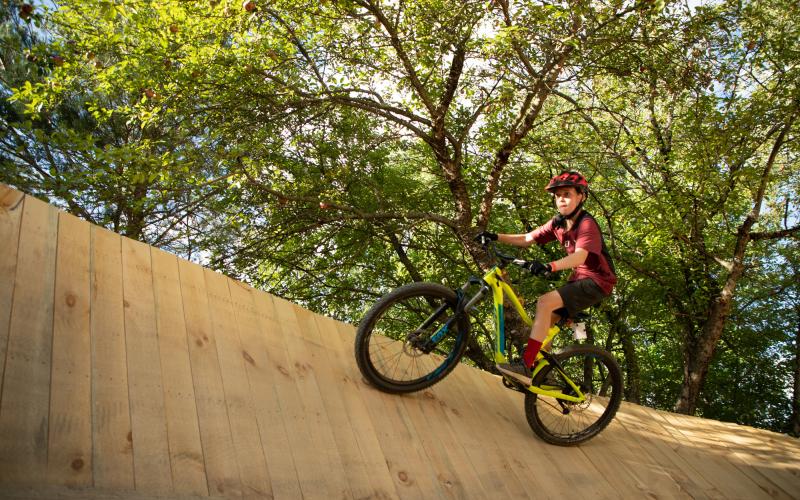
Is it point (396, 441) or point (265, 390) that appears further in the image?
point (396, 441)

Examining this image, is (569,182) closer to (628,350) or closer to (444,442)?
(444,442)

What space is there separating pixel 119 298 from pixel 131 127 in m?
11.4

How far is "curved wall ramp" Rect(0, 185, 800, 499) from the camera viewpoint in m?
2.04

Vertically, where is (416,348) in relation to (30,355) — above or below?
above

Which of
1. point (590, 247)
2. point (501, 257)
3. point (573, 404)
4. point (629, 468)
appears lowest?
point (629, 468)

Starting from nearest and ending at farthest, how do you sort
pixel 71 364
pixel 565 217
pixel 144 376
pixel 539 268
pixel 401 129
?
pixel 71 364 → pixel 144 376 → pixel 539 268 → pixel 565 217 → pixel 401 129

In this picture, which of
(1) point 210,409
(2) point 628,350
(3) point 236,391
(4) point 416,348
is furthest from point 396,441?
(2) point 628,350

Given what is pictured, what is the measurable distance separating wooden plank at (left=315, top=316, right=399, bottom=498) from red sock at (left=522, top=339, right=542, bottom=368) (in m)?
1.12

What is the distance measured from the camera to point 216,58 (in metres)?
6.64

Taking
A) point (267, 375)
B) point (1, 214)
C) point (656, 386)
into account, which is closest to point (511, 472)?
point (267, 375)

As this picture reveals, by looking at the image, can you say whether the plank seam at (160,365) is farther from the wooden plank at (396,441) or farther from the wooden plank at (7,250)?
the wooden plank at (396,441)

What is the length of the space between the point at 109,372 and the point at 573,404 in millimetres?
Result: 3158

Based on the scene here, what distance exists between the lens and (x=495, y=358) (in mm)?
3895

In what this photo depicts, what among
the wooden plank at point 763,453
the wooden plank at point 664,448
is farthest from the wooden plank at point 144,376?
the wooden plank at point 763,453
